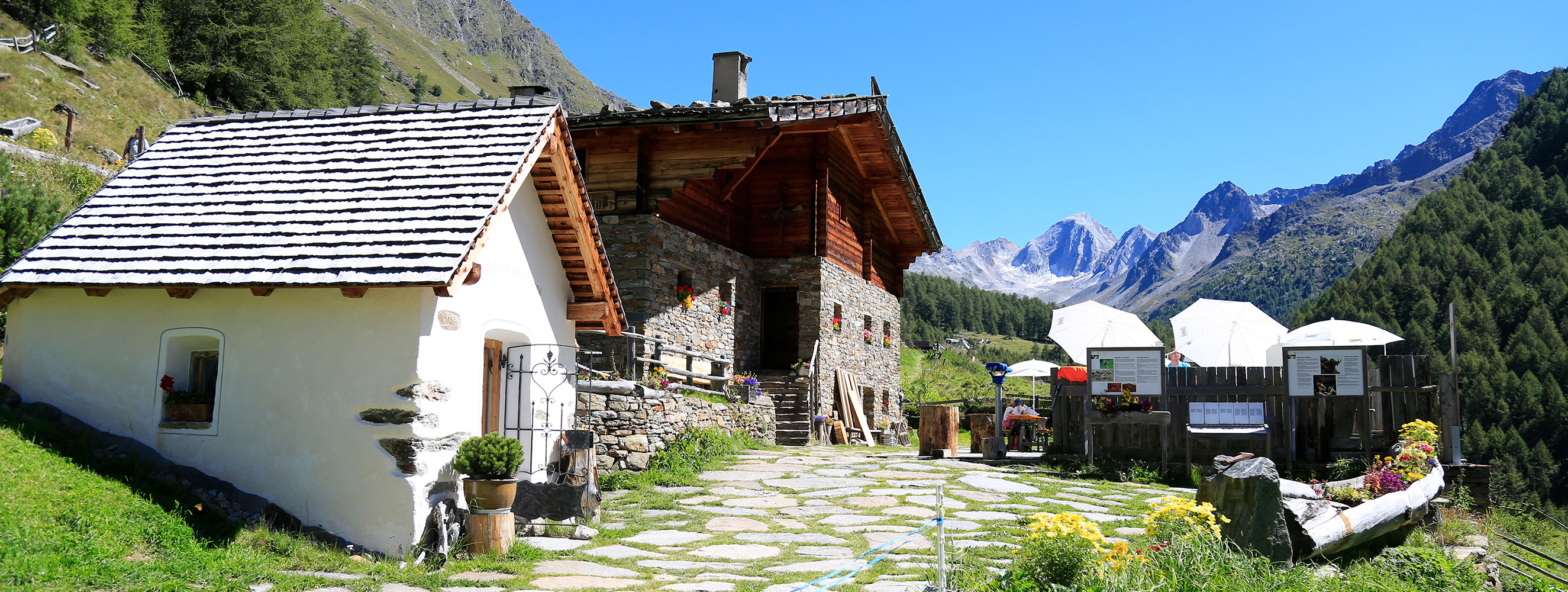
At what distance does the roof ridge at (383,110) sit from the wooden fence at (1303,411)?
823cm

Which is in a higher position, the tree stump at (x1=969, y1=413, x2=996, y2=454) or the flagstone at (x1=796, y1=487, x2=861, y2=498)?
the tree stump at (x1=969, y1=413, x2=996, y2=454)

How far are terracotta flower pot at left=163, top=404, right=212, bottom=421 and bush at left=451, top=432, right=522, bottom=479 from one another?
1937mm

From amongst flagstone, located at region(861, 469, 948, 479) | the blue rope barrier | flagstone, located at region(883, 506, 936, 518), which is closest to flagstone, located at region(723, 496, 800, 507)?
flagstone, located at region(883, 506, 936, 518)

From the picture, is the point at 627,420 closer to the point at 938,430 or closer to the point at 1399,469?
the point at 938,430

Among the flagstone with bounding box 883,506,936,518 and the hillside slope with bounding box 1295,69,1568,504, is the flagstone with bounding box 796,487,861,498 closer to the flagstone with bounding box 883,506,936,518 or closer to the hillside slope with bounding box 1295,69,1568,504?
the flagstone with bounding box 883,506,936,518

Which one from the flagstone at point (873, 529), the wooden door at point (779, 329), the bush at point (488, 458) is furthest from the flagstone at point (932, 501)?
the wooden door at point (779, 329)

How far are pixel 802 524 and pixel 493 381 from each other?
3182 mm

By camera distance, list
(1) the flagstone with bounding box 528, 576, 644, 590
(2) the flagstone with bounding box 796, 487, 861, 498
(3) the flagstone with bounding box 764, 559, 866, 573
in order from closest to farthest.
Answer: (1) the flagstone with bounding box 528, 576, 644, 590
(3) the flagstone with bounding box 764, 559, 866, 573
(2) the flagstone with bounding box 796, 487, 861, 498

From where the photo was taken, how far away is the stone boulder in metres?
5.86

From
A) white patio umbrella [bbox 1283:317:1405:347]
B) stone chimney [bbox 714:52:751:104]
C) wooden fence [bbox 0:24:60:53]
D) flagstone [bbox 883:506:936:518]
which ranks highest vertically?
wooden fence [bbox 0:24:60:53]

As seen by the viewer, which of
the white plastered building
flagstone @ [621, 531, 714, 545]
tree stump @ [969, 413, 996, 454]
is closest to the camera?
the white plastered building

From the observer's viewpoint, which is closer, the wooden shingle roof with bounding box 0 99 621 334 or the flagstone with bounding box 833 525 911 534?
the wooden shingle roof with bounding box 0 99 621 334

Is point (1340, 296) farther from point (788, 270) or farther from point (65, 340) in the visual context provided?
point (65, 340)

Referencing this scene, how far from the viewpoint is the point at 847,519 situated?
9.13 m
